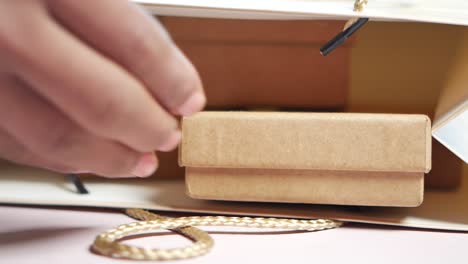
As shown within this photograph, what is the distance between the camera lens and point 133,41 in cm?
24

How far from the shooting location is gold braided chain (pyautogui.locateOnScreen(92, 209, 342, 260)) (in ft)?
1.01

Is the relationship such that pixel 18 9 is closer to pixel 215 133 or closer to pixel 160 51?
pixel 160 51

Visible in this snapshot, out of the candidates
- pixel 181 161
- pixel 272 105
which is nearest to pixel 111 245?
pixel 181 161

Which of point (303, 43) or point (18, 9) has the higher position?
point (303, 43)

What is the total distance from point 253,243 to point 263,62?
8.0 inches

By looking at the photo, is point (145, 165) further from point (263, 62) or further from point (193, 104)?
point (263, 62)

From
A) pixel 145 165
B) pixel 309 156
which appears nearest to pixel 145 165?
pixel 145 165

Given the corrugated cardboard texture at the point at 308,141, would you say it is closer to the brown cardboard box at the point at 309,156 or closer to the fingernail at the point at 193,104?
the brown cardboard box at the point at 309,156

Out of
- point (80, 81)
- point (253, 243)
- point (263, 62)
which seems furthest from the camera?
point (263, 62)

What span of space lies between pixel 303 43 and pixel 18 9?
0.32 meters

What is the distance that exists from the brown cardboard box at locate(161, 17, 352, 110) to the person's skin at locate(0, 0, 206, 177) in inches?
9.8

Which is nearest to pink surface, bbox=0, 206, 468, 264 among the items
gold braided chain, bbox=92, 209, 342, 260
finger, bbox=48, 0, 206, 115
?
gold braided chain, bbox=92, 209, 342, 260

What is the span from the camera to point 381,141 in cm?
37

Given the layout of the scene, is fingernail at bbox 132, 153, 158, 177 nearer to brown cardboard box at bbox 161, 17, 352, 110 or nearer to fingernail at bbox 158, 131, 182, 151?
fingernail at bbox 158, 131, 182, 151
